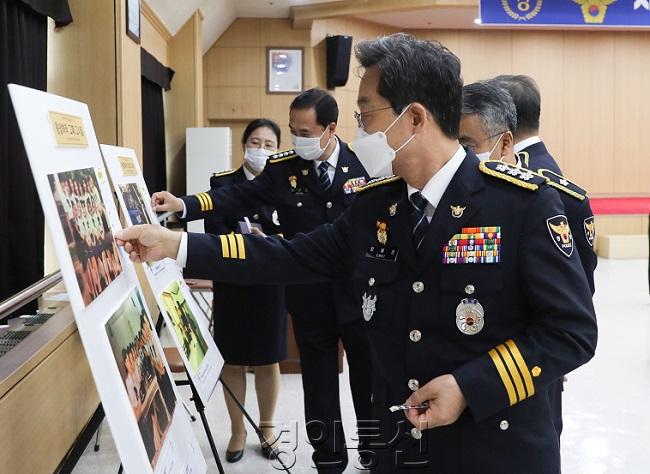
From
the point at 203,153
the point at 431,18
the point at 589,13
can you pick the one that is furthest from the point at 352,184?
the point at 431,18

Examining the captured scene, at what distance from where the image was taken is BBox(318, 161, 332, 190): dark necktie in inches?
110

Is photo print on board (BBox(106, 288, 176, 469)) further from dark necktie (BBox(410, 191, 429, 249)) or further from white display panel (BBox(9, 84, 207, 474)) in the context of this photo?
dark necktie (BBox(410, 191, 429, 249))

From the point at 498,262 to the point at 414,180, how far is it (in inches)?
10.2

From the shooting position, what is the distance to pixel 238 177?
364 centimetres

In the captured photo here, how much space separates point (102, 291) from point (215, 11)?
28.0 ft

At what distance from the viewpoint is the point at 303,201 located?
284 centimetres

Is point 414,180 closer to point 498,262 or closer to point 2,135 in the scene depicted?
point 498,262

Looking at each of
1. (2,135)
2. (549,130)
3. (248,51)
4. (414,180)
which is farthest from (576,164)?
(414,180)

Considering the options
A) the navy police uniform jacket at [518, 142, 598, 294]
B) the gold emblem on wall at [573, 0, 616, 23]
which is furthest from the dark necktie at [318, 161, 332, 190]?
the gold emblem on wall at [573, 0, 616, 23]

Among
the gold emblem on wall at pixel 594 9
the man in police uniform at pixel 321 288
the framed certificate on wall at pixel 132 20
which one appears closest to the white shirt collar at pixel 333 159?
the man in police uniform at pixel 321 288

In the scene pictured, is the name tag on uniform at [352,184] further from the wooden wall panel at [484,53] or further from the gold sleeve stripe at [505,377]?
the wooden wall panel at [484,53]

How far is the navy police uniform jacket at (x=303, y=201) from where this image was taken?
9.02 ft

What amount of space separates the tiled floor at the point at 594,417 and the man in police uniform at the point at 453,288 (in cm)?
192

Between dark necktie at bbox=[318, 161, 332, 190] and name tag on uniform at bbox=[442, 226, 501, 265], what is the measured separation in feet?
4.82
